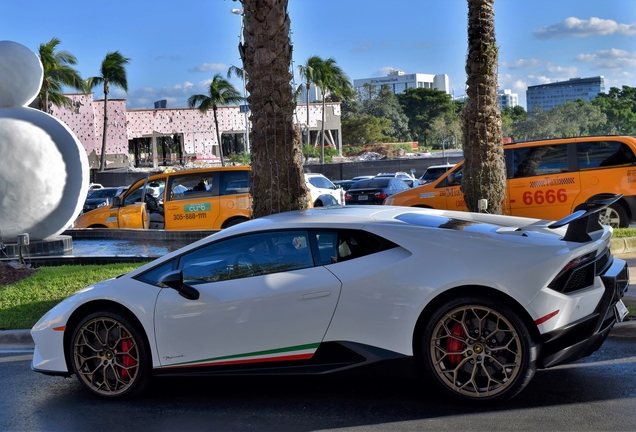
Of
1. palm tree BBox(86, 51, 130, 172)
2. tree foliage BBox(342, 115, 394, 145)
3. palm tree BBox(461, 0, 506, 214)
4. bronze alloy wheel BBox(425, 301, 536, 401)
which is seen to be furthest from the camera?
tree foliage BBox(342, 115, 394, 145)

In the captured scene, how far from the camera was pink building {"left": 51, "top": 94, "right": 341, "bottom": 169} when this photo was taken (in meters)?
56.8

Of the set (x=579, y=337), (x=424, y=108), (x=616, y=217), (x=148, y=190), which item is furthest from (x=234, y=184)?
(x=424, y=108)

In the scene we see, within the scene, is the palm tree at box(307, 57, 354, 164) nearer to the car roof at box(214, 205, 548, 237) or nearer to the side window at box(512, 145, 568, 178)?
the side window at box(512, 145, 568, 178)

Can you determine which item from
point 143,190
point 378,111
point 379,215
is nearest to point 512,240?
point 379,215

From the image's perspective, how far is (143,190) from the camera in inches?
675

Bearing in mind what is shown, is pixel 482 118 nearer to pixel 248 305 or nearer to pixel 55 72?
pixel 248 305

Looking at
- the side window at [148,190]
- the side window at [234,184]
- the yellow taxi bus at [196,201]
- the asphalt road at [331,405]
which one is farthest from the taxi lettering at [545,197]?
the asphalt road at [331,405]

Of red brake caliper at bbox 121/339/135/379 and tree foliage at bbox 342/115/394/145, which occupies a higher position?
tree foliage at bbox 342/115/394/145

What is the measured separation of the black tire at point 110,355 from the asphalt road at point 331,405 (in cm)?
14

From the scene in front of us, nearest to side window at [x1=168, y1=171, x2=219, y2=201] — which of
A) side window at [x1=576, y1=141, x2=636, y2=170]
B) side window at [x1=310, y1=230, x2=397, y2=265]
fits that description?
side window at [x1=576, y1=141, x2=636, y2=170]

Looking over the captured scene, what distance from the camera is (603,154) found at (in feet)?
47.8

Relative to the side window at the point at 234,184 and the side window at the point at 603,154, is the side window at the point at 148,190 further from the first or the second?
the side window at the point at 603,154

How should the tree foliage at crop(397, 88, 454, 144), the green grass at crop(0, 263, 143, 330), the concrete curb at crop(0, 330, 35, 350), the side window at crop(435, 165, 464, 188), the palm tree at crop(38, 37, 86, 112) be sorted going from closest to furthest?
1. the concrete curb at crop(0, 330, 35, 350)
2. the green grass at crop(0, 263, 143, 330)
3. the side window at crop(435, 165, 464, 188)
4. the palm tree at crop(38, 37, 86, 112)
5. the tree foliage at crop(397, 88, 454, 144)

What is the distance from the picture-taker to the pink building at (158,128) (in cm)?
5675
